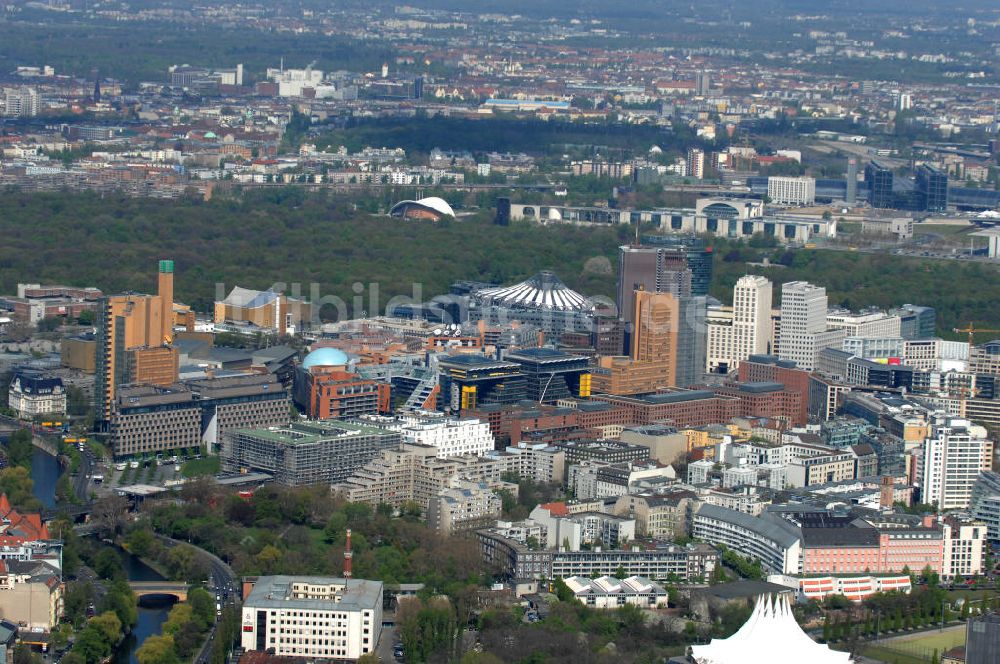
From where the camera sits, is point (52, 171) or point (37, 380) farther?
point (52, 171)

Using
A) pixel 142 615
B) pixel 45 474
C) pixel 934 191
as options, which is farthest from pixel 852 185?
pixel 142 615

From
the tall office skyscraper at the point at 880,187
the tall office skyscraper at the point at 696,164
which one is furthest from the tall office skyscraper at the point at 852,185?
the tall office skyscraper at the point at 696,164

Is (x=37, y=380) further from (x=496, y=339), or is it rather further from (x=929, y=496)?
(x=929, y=496)

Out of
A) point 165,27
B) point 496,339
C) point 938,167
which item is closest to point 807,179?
point 938,167

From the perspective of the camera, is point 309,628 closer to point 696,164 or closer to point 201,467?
point 201,467

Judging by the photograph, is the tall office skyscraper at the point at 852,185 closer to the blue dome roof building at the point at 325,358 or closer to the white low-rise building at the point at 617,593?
the blue dome roof building at the point at 325,358

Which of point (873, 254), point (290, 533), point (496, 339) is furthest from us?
point (873, 254)
